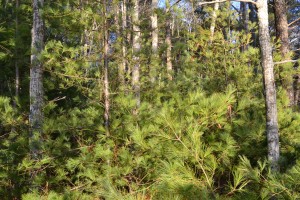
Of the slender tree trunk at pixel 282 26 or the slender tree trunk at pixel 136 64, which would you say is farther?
the slender tree trunk at pixel 282 26

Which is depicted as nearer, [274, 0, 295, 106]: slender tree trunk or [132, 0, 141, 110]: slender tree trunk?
[132, 0, 141, 110]: slender tree trunk

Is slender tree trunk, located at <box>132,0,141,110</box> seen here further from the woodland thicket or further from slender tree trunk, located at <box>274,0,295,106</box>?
slender tree trunk, located at <box>274,0,295,106</box>

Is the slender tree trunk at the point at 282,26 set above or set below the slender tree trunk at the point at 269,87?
above

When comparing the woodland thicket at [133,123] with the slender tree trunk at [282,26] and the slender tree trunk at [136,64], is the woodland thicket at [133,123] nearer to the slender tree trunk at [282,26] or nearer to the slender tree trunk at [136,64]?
the slender tree trunk at [136,64]

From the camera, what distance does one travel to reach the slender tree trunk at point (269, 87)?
3338mm

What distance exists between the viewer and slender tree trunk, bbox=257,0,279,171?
A: 334 cm

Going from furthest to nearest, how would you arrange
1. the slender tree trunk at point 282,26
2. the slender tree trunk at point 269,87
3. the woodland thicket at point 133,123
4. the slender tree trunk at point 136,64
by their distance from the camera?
the slender tree trunk at point 282,26, the slender tree trunk at point 136,64, the slender tree trunk at point 269,87, the woodland thicket at point 133,123

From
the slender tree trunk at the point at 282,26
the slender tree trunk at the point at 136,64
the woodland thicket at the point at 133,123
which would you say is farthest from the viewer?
the slender tree trunk at the point at 282,26

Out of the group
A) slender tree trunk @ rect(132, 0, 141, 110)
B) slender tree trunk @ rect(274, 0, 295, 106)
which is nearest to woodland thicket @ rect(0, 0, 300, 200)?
slender tree trunk @ rect(132, 0, 141, 110)

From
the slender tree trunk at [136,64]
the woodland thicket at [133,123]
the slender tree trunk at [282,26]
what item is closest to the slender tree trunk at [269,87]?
the woodland thicket at [133,123]

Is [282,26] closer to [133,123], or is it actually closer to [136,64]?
[136,64]

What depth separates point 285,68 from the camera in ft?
17.8

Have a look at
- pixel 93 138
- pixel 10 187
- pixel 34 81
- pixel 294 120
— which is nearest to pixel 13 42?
pixel 34 81

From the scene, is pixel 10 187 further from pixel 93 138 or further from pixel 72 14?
pixel 72 14
